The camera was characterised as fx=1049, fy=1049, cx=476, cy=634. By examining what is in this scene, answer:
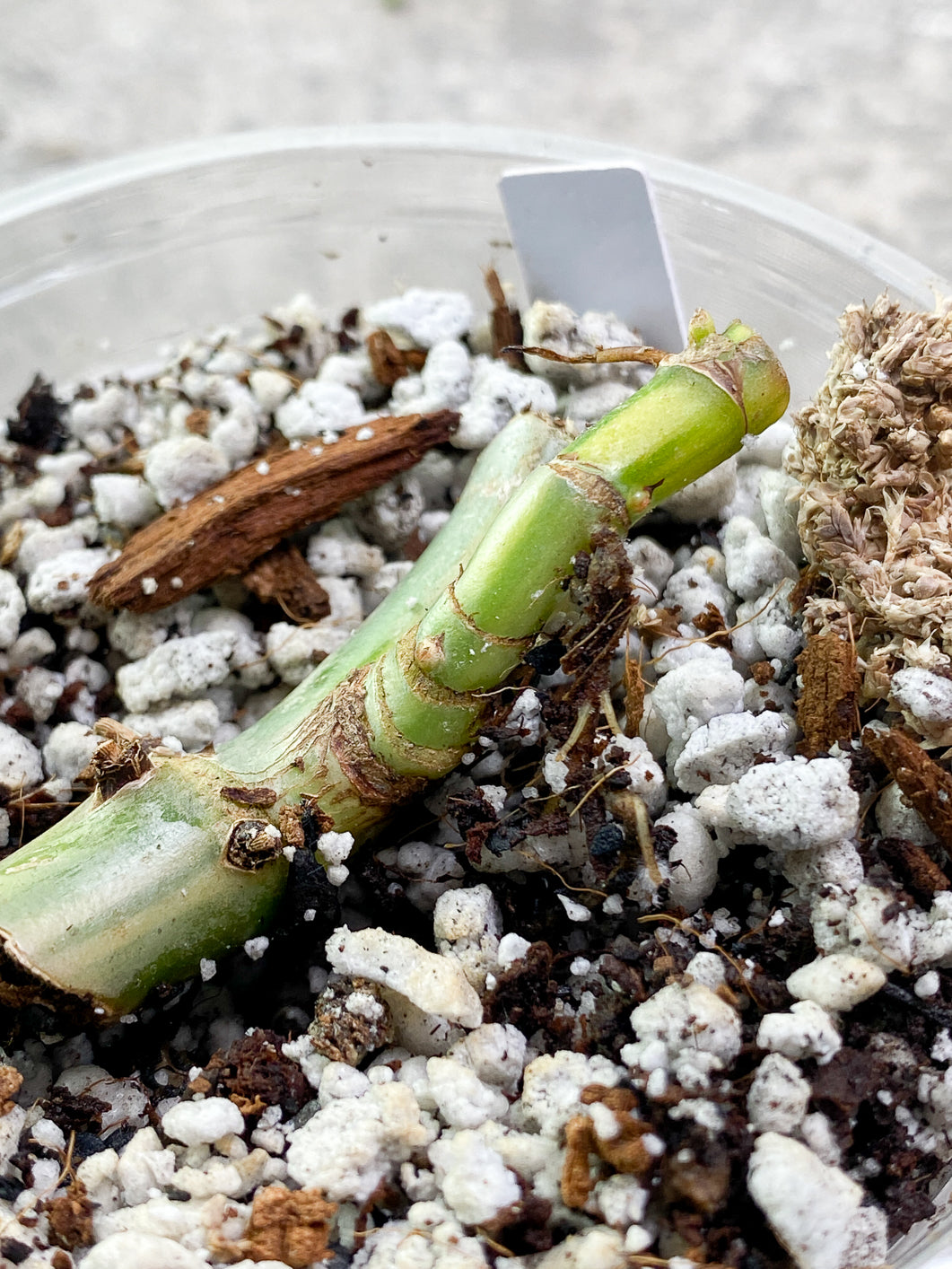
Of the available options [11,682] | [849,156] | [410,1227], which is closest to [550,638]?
[410,1227]

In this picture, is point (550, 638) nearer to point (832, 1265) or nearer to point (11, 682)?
point (832, 1265)

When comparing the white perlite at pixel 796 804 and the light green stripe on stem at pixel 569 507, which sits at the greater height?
the light green stripe on stem at pixel 569 507

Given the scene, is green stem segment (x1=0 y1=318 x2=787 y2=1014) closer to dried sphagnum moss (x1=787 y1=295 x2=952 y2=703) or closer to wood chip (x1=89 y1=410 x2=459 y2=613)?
dried sphagnum moss (x1=787 y1=295 x2=952 y2=703)

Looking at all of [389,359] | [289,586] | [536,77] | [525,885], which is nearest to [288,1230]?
[525,885]

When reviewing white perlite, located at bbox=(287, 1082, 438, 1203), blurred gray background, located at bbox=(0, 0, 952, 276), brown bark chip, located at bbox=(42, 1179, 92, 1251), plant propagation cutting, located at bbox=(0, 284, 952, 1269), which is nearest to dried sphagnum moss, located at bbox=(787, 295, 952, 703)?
plant propagation cutting, located at bbox=(0, 284, 952, 1269)

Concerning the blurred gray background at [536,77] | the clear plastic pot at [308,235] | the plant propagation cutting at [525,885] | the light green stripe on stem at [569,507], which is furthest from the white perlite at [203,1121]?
the blurred gray background at [536,77]

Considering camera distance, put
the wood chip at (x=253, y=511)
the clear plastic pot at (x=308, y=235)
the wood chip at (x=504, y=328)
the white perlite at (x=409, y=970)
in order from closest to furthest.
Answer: the white perlite at (x=409, y=970)
the wood chip at (x=253, y=511)
the wood chip at (x=504, y=328)
the clear plastic pot at (x=308, y=235)

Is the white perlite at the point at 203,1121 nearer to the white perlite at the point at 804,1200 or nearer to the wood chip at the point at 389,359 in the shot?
the white perlite at the point at 804,1200
